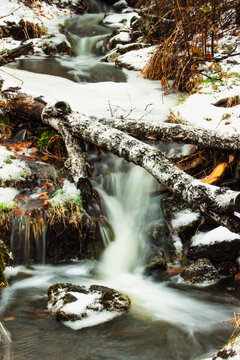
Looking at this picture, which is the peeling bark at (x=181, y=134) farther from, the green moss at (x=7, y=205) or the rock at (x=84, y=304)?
the rock at (x=84, y=304)

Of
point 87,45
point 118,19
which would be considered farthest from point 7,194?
point 118,19

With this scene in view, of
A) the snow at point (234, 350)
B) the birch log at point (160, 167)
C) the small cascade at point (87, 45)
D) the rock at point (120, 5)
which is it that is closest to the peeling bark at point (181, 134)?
the birch log at point (160, 167)

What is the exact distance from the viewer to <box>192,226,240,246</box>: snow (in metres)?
3.49

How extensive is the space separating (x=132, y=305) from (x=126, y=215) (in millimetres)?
1515

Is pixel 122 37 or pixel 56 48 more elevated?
pixel 122 37

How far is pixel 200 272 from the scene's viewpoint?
3395 mm

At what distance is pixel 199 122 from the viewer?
4.68 meters

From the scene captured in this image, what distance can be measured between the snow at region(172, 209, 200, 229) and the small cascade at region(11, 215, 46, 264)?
5.46 ft

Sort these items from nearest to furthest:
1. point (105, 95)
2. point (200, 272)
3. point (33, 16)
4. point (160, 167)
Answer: point (160, 167) < point (200, 272) < point (105, 95) < point (33, 16)

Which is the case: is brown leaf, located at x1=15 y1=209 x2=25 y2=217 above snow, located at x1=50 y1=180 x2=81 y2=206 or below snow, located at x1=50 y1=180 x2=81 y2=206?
below

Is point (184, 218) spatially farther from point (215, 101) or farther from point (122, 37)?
point (122, 37)

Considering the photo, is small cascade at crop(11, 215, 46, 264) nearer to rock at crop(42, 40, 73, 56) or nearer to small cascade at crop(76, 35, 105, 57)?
rock at crop(42, 40, 73, 56)

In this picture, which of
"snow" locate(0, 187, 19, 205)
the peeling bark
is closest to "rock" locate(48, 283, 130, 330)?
"snow" locate(0, 187, 19, 205)

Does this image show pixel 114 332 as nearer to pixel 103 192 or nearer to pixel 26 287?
pixel 26 287
